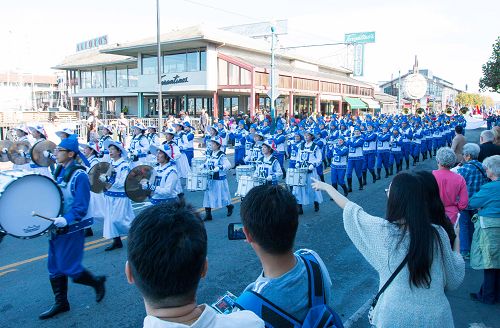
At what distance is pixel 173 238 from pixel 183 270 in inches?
5.2

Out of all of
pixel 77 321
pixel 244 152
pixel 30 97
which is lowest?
pixel 77 321

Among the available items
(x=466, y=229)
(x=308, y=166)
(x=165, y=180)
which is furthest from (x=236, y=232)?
(x=308, y=166)

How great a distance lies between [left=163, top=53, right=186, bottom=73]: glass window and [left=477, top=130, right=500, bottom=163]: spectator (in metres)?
30.6

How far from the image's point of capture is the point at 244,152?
17844mm

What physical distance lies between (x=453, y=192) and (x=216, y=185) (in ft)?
19.2

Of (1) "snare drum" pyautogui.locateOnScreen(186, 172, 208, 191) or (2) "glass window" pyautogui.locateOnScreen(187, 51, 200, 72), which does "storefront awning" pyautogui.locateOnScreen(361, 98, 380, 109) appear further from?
(1) "snare drum" pyautogui.locateOnScreen(186, 172, 208, 191)

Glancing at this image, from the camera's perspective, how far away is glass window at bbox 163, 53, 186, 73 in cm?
3612

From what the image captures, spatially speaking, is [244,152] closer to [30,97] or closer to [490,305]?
[490,305]

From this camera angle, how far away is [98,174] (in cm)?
734

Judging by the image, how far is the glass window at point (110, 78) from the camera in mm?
45750

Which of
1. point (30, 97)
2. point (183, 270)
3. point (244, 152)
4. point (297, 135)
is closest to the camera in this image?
point (183, 270)

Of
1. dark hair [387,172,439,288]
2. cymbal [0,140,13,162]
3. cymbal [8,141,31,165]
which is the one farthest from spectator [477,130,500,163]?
cymbal [0,140,13,162]

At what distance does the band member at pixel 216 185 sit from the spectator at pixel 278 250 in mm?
7447

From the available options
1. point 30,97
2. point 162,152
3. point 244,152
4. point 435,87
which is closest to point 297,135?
point 244,152
